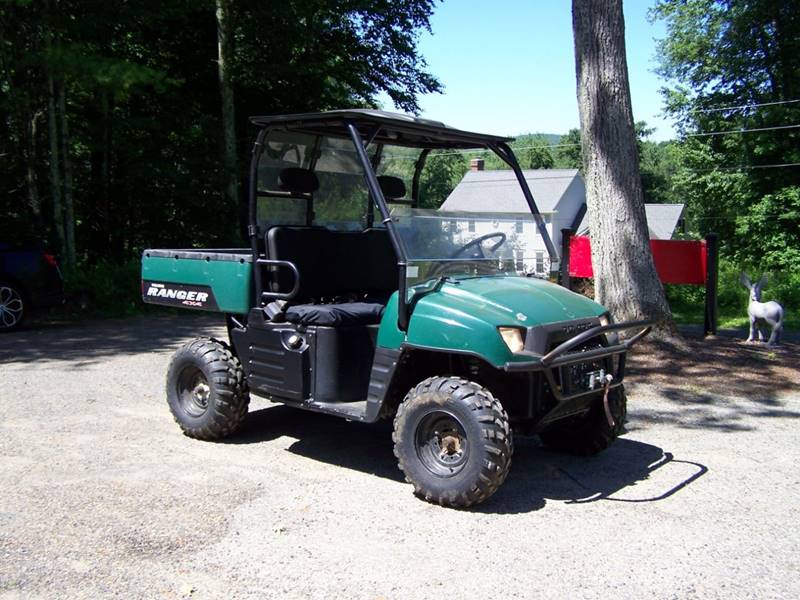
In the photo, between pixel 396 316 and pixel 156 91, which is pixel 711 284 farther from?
pixel 156 91

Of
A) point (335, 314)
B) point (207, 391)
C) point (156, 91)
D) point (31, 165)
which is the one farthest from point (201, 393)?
point (156, 91)

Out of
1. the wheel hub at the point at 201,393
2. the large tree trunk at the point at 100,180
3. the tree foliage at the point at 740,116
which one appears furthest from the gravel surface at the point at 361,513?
the tree foliage at the point at 740,116

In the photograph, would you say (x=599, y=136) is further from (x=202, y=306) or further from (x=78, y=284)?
(x=78, y=284)

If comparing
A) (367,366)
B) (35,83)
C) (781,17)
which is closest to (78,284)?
(35,83)

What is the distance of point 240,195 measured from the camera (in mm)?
18703

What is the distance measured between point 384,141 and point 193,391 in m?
2.41

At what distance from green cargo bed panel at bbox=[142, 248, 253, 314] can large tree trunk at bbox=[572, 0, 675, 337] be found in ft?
14.9

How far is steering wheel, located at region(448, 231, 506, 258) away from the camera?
5.55m

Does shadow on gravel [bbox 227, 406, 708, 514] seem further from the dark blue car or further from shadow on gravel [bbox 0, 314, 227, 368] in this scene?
the dark blue car

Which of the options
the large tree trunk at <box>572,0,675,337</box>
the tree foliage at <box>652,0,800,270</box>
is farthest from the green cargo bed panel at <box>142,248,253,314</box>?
the tree foliage at <box>652,0,800,270</box>

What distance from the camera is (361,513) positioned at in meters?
4.61

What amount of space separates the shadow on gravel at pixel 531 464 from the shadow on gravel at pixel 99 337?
12.5ft

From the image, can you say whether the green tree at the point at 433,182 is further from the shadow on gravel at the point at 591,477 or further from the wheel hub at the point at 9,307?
the wheel hub at the point at 9,307

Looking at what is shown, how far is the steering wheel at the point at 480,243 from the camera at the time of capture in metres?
5.55
